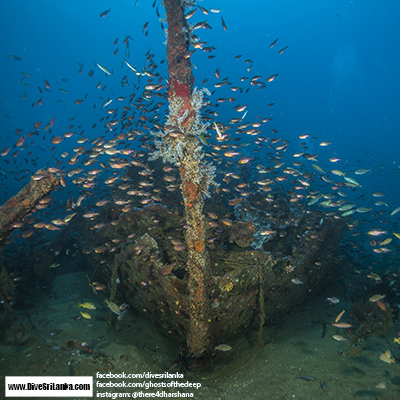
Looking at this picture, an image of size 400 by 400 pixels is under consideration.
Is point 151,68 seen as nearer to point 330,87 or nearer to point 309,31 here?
point 309,31

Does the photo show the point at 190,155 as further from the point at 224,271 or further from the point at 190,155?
the point at 224,271

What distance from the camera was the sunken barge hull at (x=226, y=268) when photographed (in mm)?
5266

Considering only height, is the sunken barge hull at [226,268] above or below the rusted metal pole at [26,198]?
below

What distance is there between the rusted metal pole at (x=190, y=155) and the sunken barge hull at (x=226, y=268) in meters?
0.35

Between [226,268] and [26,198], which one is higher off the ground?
[26,198]

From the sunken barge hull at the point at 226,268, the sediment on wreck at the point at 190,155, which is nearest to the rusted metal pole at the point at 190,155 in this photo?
the sediment on wreck at the point at 190,155

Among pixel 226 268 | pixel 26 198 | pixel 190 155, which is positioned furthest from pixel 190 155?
pixel 26 198

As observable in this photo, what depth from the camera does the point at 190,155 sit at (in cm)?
441

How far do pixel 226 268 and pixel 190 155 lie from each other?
3269 millimetres

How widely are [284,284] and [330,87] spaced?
142279 millimetres

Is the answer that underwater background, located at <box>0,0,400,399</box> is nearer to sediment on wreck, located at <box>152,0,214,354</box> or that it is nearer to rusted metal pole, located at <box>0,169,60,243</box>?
sediment on wreck, located at <box>152,0,214,354</box>

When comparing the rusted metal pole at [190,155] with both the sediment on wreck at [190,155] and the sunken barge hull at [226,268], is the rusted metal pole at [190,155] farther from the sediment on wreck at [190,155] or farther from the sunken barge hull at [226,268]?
the sunken barge hull at [226,268]

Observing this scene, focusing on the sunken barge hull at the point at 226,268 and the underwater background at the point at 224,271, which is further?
the sunken barge hull at the point at 226,268

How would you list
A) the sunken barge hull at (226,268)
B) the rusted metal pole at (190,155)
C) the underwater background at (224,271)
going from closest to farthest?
the underwater background at (224,271) → the rusted metal pole at (190,155) → the sunken barge hull at (226,268)
